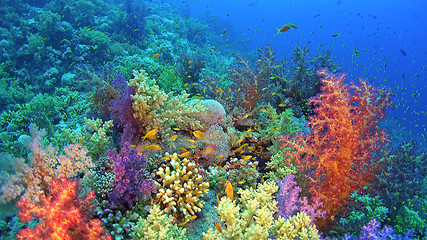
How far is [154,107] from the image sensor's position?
4258 mm

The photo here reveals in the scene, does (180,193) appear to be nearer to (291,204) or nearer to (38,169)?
(291,204)

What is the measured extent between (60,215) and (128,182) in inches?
34.0

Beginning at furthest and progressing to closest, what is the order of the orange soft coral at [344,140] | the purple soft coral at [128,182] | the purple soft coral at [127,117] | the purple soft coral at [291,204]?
1. the purple soft coral at [127,117]
2. the orange soft coral at [344,140]
3. the purple soft coral at [291,204]
4. the purple soft coral at [128,182]

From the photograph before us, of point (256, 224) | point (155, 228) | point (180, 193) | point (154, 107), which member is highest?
point (154, 107)

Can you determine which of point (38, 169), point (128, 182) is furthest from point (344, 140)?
point (38, 169)

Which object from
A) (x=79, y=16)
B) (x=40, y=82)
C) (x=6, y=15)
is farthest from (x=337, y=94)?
(x=6, y=15)

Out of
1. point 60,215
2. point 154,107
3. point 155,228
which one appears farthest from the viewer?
point 154,107

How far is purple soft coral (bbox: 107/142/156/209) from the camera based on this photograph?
2951mm

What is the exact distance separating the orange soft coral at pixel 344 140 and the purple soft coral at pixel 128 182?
284 centimetres

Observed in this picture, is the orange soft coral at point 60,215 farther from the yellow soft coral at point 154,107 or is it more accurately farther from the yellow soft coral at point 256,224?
the yellow soft coral at point 154,107

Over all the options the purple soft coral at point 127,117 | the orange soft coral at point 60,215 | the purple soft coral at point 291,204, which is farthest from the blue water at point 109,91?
the purple soft coral at point 291,204

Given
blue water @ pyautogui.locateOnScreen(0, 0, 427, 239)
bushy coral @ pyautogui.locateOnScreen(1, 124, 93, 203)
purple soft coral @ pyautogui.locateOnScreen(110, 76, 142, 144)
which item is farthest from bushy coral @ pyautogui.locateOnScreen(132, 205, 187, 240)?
purple soft coral @ pyautogui.locateOnScreen(110, 76, 142, 144)

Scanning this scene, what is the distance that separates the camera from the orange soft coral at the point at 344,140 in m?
3.42

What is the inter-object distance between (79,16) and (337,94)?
1710 cm
